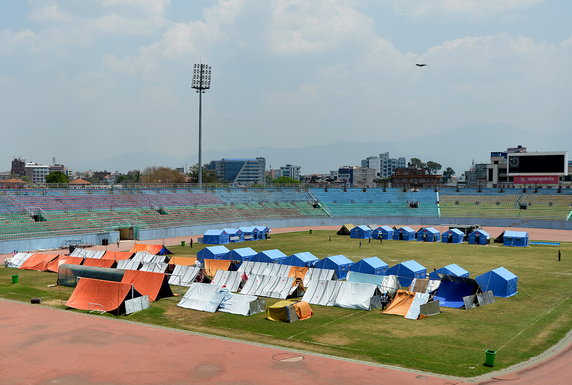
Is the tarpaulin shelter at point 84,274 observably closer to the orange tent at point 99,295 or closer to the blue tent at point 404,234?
the orange tent at point 99,295

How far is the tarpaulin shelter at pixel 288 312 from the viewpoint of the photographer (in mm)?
27609

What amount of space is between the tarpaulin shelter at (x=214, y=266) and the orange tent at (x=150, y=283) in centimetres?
592

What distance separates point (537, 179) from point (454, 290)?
74.7m

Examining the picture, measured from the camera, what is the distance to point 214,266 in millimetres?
40281

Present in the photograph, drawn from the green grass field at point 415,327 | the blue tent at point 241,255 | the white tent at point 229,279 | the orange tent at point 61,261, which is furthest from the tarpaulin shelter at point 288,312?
the orange tent at point 61,261

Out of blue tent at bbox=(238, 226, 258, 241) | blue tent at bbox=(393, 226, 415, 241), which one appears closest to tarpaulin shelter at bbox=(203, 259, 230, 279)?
blue tent at bbox=(238, 226, 258, 241)

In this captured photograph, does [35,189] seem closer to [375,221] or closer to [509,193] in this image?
[375,221]

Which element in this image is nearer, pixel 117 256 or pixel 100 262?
pixel 100 262

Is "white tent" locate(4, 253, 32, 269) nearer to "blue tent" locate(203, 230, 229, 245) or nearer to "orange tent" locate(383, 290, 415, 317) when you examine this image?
"blue tent" locate(203, 230, 229, 245)

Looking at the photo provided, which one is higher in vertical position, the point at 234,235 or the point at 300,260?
the point at 300,260

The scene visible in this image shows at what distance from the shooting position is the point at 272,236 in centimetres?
7494

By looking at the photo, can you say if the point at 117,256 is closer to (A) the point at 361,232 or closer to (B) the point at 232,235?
(B) the point at 232,235

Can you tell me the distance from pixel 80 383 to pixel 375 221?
3111 inches

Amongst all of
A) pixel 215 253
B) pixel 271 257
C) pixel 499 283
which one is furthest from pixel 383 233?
pixel 499 283
